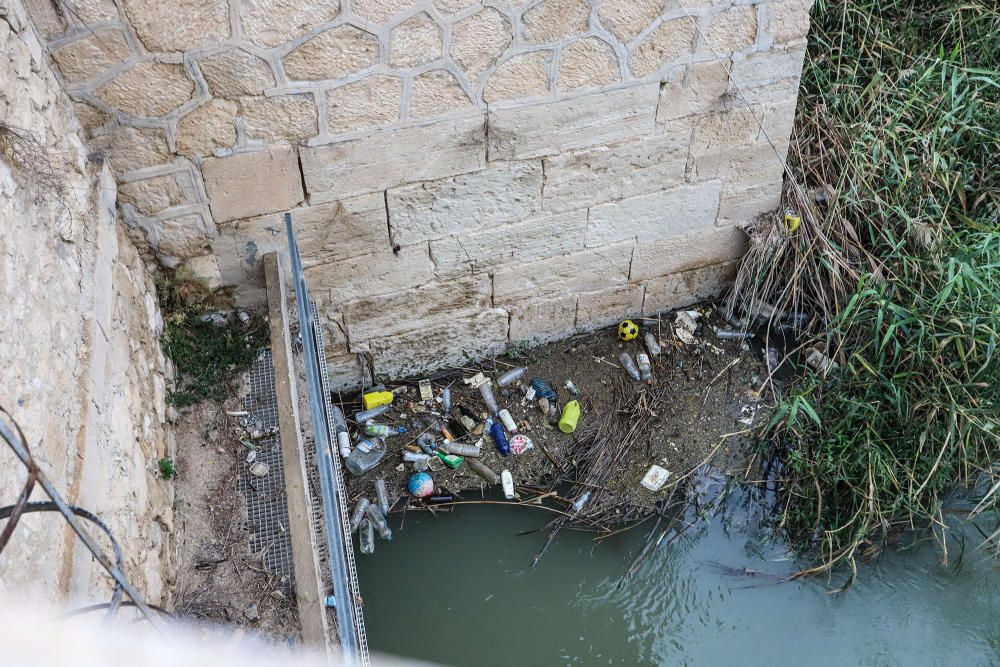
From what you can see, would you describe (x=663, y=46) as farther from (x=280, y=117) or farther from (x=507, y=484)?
(x=507, y=484)

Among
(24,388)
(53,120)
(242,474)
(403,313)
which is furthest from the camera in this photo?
(403,313)

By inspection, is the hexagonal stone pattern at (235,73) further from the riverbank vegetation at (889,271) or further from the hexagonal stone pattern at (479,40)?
the riverbank vegetation at (889,271)

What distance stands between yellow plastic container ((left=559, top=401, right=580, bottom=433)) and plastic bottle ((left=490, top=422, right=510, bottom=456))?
28 cm

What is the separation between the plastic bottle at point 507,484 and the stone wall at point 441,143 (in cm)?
69

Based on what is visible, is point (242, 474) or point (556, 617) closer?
point (242, 474)

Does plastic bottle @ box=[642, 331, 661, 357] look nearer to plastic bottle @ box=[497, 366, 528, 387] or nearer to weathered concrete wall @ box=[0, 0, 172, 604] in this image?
plastic bottle @ box=[497, 366, 528, 387]

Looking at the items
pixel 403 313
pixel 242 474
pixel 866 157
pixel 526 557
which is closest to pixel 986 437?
pixel 866 157

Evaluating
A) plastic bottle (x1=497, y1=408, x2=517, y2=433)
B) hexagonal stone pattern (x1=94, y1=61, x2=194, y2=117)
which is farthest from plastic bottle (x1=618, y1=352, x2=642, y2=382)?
hexagonal stone pattern (x1=94, y1=61, x2=194, y2=117)

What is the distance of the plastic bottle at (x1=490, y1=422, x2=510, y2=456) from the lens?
151 inches

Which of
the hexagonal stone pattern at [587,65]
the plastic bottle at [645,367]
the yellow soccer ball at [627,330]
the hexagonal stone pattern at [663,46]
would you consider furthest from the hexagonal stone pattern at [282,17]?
the plastic bottle at [645,367]

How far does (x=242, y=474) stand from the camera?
2.88 meters

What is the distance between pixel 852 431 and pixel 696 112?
1.58m

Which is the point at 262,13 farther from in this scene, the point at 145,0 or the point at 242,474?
the point at 242,474

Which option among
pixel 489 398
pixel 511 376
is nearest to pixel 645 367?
pixel 511 376
